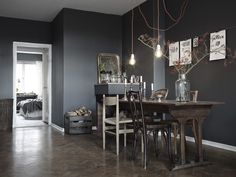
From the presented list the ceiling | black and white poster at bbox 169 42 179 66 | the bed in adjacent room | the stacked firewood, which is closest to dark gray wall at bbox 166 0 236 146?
black and white poster at bbox 169 42 179 66

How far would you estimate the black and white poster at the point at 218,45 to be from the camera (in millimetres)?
4219

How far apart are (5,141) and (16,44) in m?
2.94

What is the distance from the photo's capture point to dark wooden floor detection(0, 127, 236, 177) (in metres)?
2.96

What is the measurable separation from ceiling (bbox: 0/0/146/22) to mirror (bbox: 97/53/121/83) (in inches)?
43.9

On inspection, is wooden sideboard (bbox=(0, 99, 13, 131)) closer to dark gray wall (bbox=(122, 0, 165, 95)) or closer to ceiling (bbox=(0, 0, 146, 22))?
ceiling (bbox=(0, 0, 146, 22))

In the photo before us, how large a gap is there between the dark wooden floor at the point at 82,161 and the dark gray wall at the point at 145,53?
1692mm

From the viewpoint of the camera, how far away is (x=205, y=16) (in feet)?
15.1

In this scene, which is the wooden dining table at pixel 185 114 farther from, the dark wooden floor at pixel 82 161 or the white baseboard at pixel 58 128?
the white baseboard at pixel 58 128

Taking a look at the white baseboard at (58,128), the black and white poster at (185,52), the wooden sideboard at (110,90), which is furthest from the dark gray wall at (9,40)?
the black and white poster at (185,52)

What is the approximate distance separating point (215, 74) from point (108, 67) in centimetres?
287

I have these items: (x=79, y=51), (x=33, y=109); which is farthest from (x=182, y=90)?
(x=33, y=109)

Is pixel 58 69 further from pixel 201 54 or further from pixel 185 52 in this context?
pixel 201 54

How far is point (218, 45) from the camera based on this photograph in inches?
169

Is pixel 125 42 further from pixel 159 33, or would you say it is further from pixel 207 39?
pixel 207 39
